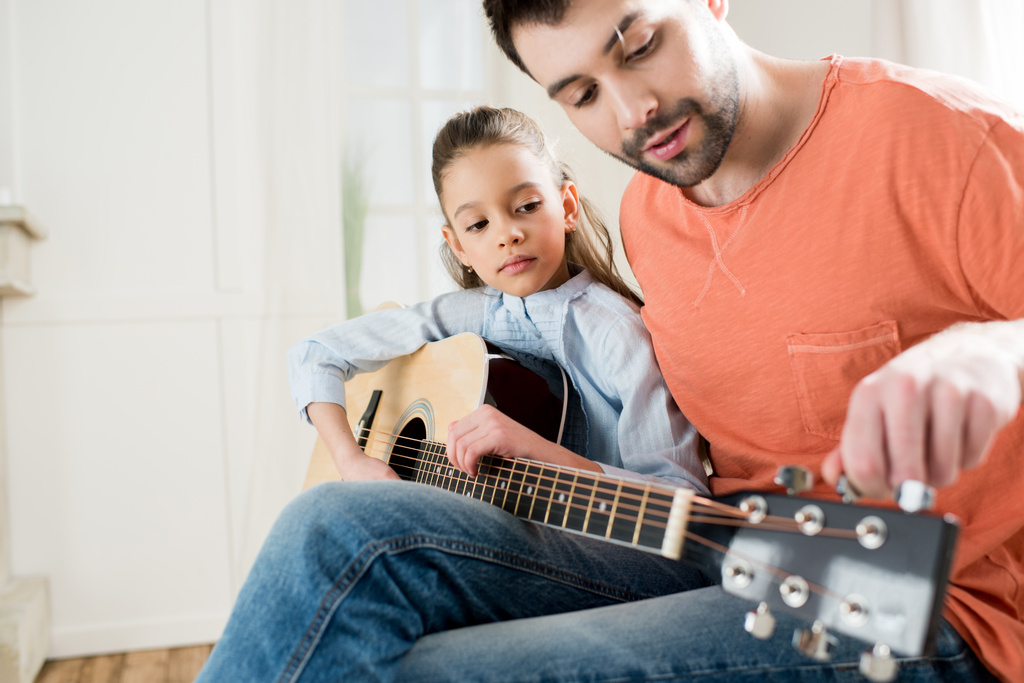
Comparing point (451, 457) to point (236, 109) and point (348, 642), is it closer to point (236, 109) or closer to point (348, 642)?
point (348, 642)

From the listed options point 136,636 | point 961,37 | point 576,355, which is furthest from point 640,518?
point 136,636

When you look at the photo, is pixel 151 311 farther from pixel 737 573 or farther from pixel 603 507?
pixel 737 573

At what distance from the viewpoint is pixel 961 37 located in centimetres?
148

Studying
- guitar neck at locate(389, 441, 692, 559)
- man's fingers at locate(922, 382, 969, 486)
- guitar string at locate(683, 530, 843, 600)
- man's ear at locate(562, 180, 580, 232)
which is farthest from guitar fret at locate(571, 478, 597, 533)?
man's ear at locate(562, 180, 580, 232)

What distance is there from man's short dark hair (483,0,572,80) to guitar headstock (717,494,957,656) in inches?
22.9

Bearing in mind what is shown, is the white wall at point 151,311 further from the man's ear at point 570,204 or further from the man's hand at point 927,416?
the man's hand at point 927,416

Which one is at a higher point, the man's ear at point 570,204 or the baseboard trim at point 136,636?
the man's ear at point 570,204

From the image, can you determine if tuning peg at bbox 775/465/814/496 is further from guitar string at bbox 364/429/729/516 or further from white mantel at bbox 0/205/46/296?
white mantel at bbox 0/205/46/296

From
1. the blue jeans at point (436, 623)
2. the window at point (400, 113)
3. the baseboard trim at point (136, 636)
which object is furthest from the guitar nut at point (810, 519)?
the baseboard trim at point (136, 636)

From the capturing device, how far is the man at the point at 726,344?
0.71 m

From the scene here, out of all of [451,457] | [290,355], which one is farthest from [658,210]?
[290,355]

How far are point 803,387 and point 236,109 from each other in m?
1.88

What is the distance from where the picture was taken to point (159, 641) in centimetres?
216

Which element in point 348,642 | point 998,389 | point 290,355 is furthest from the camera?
point 290,355
